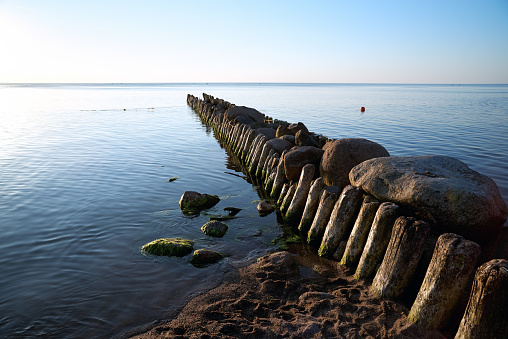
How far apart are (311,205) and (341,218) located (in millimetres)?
1332

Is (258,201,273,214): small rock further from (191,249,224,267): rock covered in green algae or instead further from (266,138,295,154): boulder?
(191,249,224,267): rock covered in green algae

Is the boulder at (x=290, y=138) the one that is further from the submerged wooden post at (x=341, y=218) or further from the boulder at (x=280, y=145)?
the submerged wooden post at (x=341, y=218)

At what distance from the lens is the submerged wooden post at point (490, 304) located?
342cm

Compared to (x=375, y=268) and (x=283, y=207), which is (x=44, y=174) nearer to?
(x=283, y=207)

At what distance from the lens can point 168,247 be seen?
22.9ft

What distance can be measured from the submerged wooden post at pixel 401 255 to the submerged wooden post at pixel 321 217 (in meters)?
1.99

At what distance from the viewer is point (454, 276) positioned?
4062 mm

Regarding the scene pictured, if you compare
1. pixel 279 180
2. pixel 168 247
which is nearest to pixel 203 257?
pixel 168 247

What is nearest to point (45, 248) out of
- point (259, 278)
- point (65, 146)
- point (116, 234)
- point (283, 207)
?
point (116, 234)

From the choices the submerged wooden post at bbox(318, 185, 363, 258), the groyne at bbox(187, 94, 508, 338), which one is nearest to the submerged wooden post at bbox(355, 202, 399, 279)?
the groyne at bbox(187, 94, 508, 338)

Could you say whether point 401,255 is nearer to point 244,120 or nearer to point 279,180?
point 279,180

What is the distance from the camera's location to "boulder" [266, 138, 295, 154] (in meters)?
11.7

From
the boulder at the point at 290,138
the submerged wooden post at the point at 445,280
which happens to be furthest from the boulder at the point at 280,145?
the submerged wooden post at the point at 445,280

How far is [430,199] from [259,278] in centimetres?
313
